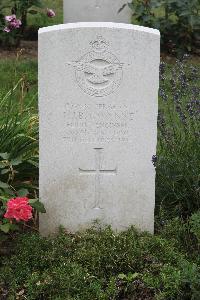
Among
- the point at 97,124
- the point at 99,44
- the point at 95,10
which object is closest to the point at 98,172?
the point at 97,124

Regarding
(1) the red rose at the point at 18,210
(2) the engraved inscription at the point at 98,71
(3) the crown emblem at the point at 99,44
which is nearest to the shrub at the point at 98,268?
(1) the red rose at the point at 18,210

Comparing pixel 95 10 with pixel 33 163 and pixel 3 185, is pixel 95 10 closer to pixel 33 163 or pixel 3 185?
pixel 33 163

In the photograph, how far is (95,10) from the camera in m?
9.29

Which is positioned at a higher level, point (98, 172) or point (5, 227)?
point (98, 172)

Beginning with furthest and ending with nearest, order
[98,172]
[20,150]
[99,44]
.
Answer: [20,150]
[98,172]
[99,44]

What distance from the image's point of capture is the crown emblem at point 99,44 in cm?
419

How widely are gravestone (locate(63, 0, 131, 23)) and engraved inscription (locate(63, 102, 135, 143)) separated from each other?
513 cm

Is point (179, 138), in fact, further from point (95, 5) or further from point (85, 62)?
point (95, 5)

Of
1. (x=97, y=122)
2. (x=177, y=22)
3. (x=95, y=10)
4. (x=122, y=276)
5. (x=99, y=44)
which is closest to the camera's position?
(x=122, y=276)

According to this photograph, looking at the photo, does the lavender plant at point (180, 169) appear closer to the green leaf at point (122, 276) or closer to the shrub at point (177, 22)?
the green leaf at point (122, 276)

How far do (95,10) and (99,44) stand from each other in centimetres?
522

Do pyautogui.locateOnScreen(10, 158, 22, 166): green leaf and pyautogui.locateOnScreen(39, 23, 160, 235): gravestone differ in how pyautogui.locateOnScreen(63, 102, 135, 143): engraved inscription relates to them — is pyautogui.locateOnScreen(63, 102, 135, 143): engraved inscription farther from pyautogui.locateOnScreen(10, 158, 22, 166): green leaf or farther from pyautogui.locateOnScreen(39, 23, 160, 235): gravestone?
pyautogui.locateOnScreen(10, 158, 22, 166): green leaf

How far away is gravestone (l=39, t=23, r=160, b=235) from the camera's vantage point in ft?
13.8

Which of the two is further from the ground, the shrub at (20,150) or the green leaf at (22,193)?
the shrub at (20,150)
